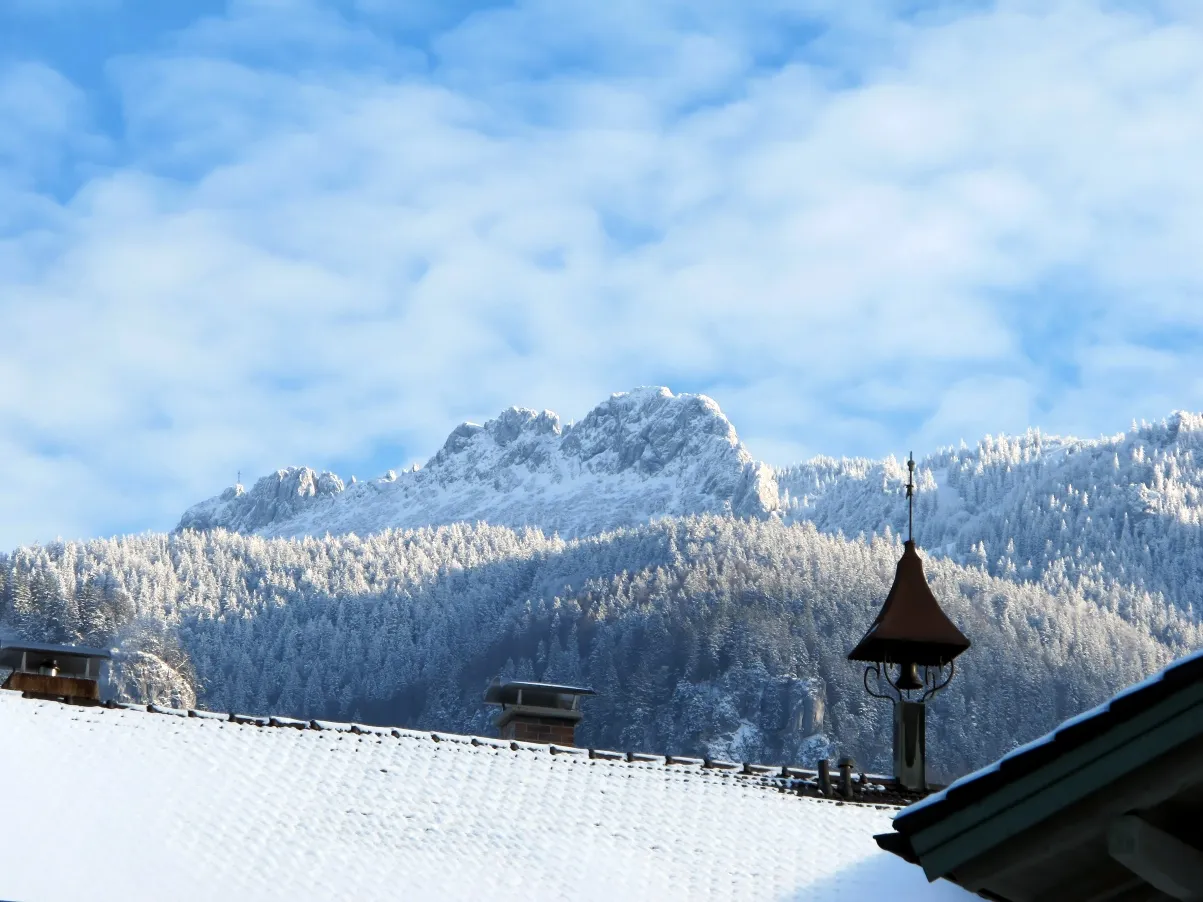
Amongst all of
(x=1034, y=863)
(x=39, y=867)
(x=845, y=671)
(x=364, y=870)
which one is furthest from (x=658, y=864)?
(x=845, y=671)

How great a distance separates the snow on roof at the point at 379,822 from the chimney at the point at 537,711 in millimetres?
6467

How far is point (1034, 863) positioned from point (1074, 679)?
605 ft

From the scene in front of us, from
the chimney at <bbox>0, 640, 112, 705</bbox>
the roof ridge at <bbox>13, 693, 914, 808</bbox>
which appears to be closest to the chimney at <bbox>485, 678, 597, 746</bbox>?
the roof ridge at <bbox>13, 693, 914, 808</bbox>

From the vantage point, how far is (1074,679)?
182250mm

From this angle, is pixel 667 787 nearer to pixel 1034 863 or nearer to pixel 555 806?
pixel 555 806

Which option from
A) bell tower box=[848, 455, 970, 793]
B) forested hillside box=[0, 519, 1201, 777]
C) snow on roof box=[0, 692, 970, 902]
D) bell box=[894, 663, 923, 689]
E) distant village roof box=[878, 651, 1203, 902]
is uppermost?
forested hillside box=[0, 519, 1201, 777]

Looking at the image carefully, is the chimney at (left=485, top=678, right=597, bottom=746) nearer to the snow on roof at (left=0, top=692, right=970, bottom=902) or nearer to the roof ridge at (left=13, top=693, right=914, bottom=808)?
the roof ridge at (left=13, top=693, right=914, bottom=808)

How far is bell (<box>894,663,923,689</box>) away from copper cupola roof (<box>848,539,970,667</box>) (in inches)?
3.9

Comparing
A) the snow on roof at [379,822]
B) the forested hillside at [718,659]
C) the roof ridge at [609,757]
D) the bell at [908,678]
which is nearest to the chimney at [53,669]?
the roof ridge at [609,757]

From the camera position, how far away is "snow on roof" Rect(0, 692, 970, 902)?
629 inches

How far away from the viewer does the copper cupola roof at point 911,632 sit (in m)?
24.0

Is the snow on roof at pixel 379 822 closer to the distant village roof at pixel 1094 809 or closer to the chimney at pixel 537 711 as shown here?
the chimney at pixel 537 711

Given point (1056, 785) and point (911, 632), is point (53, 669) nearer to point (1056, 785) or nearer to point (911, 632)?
point (911, 632)

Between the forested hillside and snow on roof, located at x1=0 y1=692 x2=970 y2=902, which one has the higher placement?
the forested hillside
